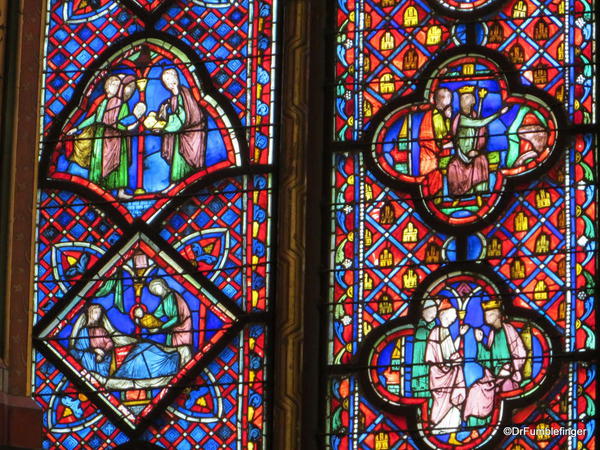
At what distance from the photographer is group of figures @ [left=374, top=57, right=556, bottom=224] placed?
14.6 meters

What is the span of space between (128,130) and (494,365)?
261cm

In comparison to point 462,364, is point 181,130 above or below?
above

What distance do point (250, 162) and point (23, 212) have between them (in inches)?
87.1

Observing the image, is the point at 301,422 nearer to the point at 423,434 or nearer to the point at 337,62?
the point at 423,434

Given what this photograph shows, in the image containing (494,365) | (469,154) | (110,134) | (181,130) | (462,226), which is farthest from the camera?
(110,134)

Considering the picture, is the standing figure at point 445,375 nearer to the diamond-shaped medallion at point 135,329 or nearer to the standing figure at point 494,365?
the standing figure at point 494,365

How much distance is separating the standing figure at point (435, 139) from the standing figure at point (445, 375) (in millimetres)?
690

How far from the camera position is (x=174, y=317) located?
48.4 ft

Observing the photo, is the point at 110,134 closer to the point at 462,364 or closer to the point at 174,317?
the point at 174,317

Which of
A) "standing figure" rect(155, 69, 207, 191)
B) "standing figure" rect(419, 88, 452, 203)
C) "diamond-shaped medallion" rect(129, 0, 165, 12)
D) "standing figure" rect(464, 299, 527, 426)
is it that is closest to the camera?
"standing figure" rect(464, 299, 527, 426)

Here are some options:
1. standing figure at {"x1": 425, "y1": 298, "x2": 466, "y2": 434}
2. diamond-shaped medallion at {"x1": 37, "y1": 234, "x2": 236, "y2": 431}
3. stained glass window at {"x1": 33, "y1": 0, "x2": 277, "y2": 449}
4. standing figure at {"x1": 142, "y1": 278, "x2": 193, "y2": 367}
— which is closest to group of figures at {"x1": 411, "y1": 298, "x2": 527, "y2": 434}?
standing figure at {"x1": 425, "y1": 298, "x2": 466, "y2": 434}

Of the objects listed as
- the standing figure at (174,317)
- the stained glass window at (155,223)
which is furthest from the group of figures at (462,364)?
the standing figure at (174,317)

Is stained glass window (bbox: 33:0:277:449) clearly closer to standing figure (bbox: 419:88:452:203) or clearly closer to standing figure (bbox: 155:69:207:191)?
standing figure (bbox: 155:69:207:191)

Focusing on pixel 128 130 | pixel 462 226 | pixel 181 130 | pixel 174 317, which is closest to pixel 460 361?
pixel 462 226
